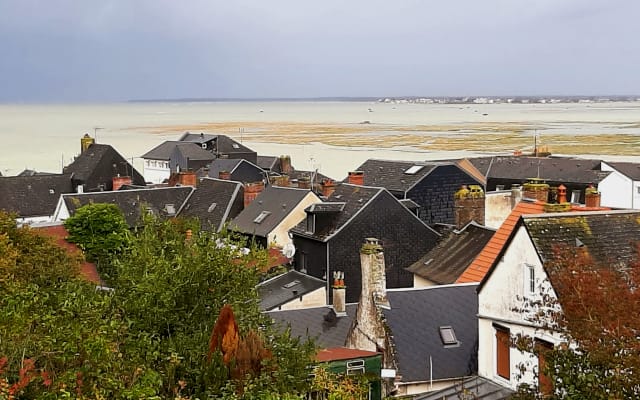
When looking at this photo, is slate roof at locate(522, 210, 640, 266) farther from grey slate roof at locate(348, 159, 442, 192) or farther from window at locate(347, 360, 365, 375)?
grey slate roof at locate(348, 159, 442, 192)

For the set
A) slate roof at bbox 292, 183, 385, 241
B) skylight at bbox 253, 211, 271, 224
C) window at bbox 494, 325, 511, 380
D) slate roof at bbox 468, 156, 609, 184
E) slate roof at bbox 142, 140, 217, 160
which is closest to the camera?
window at bbox 494, 325, 511, 380

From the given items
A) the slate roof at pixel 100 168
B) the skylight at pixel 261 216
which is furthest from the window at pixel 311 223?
the slate roof at pixel 100 168

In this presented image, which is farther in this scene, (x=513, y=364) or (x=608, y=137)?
(x=608, y=137)

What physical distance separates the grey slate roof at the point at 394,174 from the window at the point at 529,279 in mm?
31859

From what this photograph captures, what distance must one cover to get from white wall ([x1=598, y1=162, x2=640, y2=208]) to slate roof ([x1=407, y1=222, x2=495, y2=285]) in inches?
1552

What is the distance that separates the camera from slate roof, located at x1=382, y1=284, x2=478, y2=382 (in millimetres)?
22594

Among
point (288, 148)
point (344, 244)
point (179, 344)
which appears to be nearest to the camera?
point (179, 344)

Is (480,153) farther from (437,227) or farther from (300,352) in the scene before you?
(300,352)

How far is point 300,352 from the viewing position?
16594 millimetres

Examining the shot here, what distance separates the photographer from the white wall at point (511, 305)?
19156 mm

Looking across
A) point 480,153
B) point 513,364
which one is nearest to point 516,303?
point 513,364

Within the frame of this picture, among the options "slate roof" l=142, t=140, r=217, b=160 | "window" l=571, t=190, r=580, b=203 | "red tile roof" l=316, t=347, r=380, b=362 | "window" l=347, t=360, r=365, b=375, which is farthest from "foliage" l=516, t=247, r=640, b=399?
"slate roof" l=142, t=140, r=217, b=160

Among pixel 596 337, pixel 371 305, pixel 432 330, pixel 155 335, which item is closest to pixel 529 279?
pixel 432 330

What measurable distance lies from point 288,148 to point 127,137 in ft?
175
